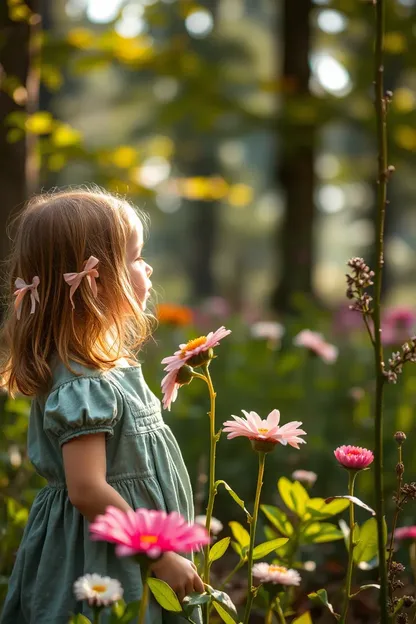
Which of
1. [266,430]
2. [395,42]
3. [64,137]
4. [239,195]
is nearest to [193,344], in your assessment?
[266,430]

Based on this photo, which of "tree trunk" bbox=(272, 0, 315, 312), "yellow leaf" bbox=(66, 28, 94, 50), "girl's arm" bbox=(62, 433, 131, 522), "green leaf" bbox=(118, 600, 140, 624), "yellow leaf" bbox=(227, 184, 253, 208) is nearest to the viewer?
"green leaf" bbox=(118, 600, 140, 624)

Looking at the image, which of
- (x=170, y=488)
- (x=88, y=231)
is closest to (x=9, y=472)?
(x=170, y=488)

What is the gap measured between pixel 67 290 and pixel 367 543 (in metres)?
0.82

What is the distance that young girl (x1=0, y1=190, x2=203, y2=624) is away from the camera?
60.1 inches

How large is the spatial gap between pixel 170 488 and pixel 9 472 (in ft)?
2.76

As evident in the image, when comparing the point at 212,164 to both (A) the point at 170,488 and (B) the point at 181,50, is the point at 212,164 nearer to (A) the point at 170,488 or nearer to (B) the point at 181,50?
(B) the point at 181,50

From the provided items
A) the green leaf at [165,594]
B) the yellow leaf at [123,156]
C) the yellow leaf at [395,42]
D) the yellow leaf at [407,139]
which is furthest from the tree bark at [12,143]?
the yellow leaf at [407,139]

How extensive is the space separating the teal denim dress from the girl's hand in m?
0.10

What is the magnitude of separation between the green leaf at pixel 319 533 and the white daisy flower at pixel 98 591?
683mm

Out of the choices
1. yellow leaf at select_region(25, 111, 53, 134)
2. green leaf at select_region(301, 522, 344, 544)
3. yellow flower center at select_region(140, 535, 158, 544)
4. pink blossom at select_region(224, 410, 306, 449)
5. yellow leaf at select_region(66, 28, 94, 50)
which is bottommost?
green leaf at select_region(301, 522, 344, 544)

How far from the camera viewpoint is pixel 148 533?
111 centimetres

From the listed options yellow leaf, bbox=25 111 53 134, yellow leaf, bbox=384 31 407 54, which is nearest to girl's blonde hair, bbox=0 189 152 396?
yellow leaf, bbox=25 111 53 134

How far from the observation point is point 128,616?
1303 millimetres

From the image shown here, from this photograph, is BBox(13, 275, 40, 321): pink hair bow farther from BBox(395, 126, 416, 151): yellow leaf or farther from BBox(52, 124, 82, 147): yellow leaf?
BBox(395, 126, 416, 151): yellow leaf
